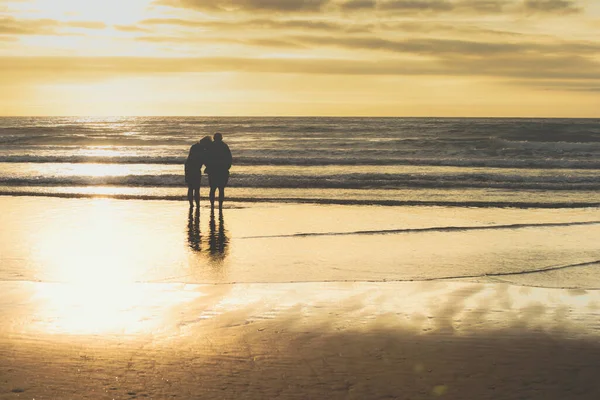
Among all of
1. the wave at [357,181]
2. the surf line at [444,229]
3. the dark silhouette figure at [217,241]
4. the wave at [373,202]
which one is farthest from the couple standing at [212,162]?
the wave at [357,181]

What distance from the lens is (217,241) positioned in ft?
42.9

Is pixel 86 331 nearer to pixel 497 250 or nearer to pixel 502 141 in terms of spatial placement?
pixel 497 250

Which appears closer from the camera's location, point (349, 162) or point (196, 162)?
point (196, 162)

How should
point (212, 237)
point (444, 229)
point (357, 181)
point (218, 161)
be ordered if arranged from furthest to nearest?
point (357, 181) → point (218, 161) → point (444, 229) → point (212, 237)

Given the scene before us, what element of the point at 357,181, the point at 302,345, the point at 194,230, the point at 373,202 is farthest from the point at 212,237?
the point at 357,181

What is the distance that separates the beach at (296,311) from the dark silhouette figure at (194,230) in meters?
0.08

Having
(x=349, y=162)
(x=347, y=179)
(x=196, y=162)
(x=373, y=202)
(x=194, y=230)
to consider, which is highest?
(x=196, y=162)

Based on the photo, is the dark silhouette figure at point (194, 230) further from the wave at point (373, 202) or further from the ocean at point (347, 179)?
the ocean at point (347, 179)

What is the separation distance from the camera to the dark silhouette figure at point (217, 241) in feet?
37.9

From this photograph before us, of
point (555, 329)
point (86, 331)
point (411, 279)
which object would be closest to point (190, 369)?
point (86, 331)

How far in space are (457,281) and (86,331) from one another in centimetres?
491

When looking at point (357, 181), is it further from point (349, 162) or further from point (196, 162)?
point (196, 162)

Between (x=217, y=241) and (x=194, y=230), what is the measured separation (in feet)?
4.82

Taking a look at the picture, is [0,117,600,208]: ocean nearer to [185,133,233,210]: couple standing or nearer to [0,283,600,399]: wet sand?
[185,133,233,210]: couple standing
